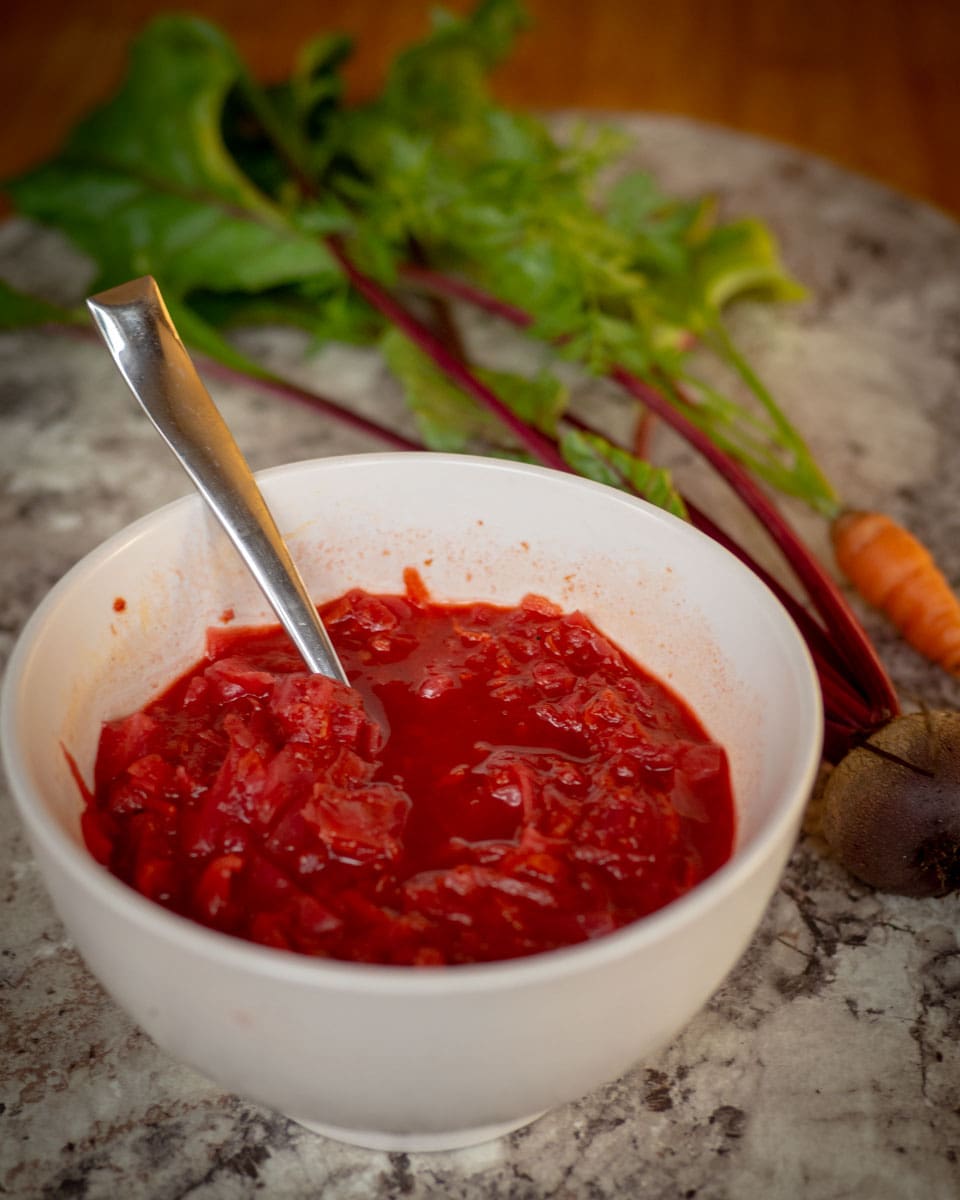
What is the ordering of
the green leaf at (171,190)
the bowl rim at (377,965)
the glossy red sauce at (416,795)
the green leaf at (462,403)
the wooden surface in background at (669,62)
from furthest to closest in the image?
the wooden surface in background at (669,62) → the green leaf at (171,190) → the green leaf at (462,403) → the glossy red sauce at (416,795) → the bowl rim at (377,965)

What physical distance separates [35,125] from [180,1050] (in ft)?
11.8

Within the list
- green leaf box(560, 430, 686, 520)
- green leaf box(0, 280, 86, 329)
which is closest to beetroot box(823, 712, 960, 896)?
green leaf box(560, 430, 686, 520)

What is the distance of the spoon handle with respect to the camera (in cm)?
166

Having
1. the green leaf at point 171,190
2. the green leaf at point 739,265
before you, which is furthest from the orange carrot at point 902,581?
the green leaf at point 171,190

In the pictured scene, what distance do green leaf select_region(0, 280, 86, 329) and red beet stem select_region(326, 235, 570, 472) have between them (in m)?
0.60

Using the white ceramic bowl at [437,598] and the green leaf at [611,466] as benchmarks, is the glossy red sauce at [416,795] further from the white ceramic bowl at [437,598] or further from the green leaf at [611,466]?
the green leaf at [611,466]

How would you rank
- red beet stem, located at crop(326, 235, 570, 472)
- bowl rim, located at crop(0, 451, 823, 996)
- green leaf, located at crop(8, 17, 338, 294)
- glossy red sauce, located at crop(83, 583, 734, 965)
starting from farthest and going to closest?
1. green leaf, located at crop(8, 17, 338, 294)
2. red beet stem, located at crop(326, 235, 570, 472)
3. glossy red sauce, located at crop(83, 583, 734, 965)
4. bowl rim, located at crop(0, 451, 823, 996)

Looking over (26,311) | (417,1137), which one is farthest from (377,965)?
(26,311)

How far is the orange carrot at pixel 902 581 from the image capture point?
6.83 feet

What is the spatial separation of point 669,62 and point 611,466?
2.97m

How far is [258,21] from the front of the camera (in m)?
4.65

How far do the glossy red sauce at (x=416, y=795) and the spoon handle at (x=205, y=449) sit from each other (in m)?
0.08

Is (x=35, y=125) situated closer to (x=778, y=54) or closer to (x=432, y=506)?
(x=778, y=54)

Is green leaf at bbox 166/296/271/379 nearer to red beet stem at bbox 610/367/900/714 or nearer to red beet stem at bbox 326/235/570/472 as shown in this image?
red beet stem at bbox 326/235/570/472
